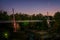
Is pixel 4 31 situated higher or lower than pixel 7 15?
lower

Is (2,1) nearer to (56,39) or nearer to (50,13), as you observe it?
(50,13)

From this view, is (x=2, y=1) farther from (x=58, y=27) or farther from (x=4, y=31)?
(x=58, y=27)

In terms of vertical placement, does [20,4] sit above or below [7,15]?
above

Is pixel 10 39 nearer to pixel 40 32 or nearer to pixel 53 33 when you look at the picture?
pixel 40 32

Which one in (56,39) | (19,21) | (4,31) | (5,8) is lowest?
(56,39)

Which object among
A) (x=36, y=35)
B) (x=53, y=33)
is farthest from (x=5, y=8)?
(x=53, y=33)

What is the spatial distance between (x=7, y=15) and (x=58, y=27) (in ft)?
2.11

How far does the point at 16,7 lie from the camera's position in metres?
1.71

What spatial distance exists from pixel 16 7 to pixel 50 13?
435 mm

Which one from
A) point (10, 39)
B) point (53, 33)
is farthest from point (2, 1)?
point (53, 33)

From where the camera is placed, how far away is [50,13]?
5.63 ft

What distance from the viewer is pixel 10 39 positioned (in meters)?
1.65

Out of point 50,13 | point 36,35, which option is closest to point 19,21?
point 36,35

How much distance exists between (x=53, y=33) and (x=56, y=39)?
80mm
